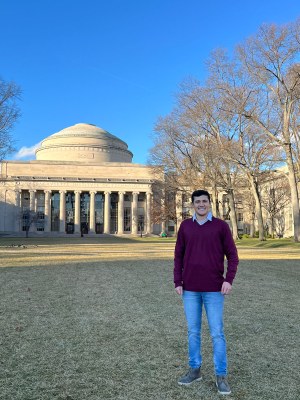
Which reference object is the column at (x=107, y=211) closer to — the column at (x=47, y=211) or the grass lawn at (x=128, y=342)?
the column at (x=47, y=211)

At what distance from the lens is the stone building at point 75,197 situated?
87875 mm

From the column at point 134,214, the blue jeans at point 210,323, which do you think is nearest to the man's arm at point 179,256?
the blue jeans at point 210,323

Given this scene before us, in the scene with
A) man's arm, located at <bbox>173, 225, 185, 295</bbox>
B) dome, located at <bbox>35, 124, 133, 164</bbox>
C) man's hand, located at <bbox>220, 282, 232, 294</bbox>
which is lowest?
man's hand, located at <bbox>220, 282, 232, 294</bbox>

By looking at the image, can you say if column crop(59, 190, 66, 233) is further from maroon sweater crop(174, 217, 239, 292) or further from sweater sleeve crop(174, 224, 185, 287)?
maroon sweater crop(174, 217, 239, 292)

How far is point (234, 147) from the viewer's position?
1410 inches

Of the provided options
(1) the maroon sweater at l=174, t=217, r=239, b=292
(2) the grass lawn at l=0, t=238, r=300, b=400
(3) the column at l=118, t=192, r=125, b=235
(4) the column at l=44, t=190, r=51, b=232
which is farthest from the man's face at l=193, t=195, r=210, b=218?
(3) the column at l=118, t=192, r=125, b=235

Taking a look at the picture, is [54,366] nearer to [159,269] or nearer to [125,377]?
[125,377]

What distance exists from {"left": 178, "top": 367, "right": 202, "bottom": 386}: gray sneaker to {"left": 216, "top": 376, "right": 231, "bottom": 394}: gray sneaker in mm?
309

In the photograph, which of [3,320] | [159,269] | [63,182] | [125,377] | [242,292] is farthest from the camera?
[63,182]

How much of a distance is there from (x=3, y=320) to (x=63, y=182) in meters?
83.3

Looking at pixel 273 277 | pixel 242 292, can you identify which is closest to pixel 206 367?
pixel 242 292

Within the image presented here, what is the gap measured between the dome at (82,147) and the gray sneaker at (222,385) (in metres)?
92.8

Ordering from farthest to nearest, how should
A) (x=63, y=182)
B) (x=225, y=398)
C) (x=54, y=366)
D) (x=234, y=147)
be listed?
1. (x=63, y=182)
2. (x=234, y=147)
3. (x=54, y=366)
4. (x=225, y=398)

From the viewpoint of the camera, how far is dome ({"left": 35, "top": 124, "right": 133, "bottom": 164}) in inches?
3954
